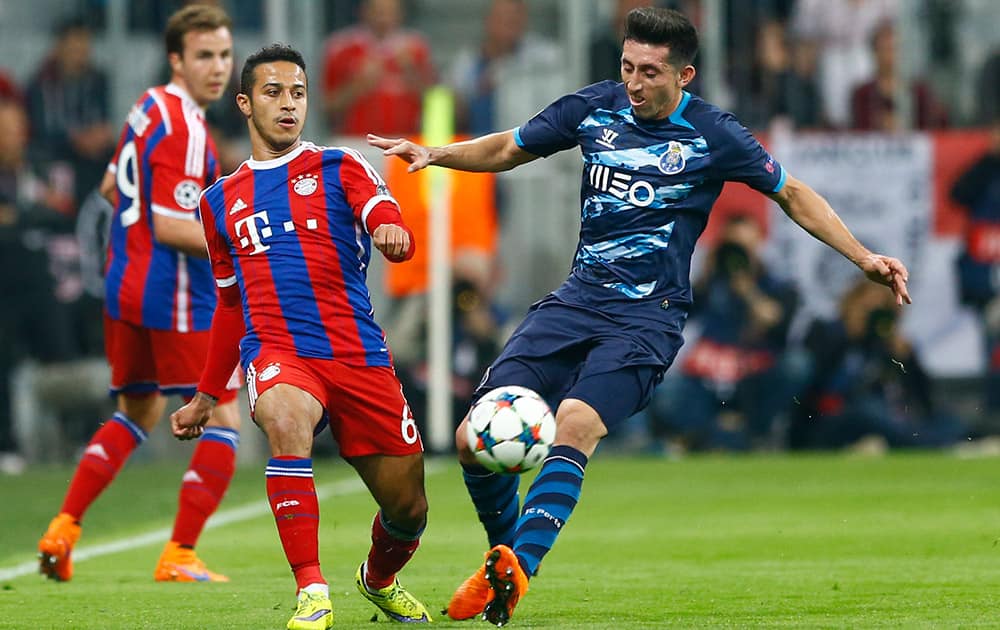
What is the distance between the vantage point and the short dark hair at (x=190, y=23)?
8.09m

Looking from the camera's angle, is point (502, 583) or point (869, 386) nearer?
point (502, 583)

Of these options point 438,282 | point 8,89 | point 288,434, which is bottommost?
point 438,282

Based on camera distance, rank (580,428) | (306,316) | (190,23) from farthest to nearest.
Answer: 1. (190,23)
2. (580,428)
3. (306,316)

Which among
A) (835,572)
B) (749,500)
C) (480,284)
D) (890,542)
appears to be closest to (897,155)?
(480,284)

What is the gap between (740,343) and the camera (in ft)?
50.2

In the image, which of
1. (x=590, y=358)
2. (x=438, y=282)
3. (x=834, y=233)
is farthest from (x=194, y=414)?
(x=438, y=282)

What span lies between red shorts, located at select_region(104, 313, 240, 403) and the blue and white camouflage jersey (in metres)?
2.13

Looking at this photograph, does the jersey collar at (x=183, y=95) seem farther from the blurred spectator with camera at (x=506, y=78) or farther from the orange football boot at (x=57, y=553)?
the blurred spectator with camera at (x=506, y=78)

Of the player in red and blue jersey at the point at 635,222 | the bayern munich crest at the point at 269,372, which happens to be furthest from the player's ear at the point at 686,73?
the bayern munich crest at the point at 269,372

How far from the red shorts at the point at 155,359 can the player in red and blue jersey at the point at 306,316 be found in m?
1.83

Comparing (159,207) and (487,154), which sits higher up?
(487,154)

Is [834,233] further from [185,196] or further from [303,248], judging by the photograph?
[185,196]

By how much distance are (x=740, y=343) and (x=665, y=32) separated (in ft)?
30.0

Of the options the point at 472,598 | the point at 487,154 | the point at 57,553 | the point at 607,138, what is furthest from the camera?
the point at 57,553
